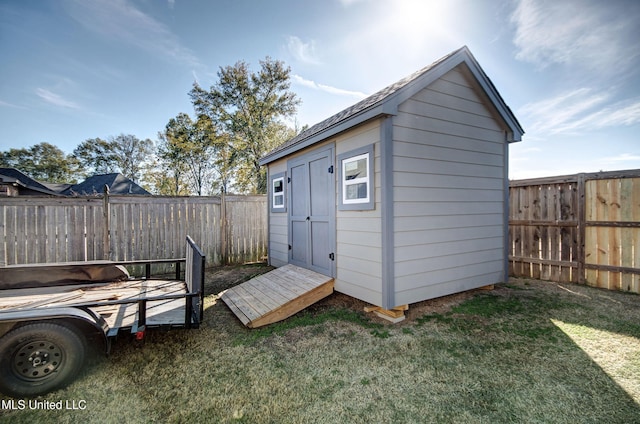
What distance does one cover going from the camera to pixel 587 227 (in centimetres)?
474

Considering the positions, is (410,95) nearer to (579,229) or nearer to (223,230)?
(579,229)

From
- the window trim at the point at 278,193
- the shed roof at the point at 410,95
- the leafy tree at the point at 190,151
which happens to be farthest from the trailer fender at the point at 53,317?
the leafy tree at the point at 190,151

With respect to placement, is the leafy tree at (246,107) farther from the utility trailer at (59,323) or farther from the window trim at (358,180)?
the utility trailer at (59,323)

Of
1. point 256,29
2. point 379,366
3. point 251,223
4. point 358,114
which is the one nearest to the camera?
point 379,366

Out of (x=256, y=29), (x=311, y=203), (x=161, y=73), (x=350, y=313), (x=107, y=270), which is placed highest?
(x=161, y=73)

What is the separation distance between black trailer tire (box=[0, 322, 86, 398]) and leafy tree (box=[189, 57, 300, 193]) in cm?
1690

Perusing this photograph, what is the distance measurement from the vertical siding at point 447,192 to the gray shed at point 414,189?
0.02 meters

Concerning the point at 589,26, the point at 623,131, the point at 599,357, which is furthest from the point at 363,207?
the point at 623,131

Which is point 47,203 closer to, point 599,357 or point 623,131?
point 599,357

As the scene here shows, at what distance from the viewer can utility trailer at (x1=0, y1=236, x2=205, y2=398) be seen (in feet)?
6.53

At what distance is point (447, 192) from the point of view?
13.4 feet

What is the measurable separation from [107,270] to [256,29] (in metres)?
6.70

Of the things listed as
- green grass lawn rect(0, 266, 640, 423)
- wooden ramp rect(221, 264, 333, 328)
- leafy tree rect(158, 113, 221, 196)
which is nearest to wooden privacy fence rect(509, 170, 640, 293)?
green grass lawn rect(0, 266, 640, 423)

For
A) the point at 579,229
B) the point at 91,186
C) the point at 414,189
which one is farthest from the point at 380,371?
the point at 91,186
